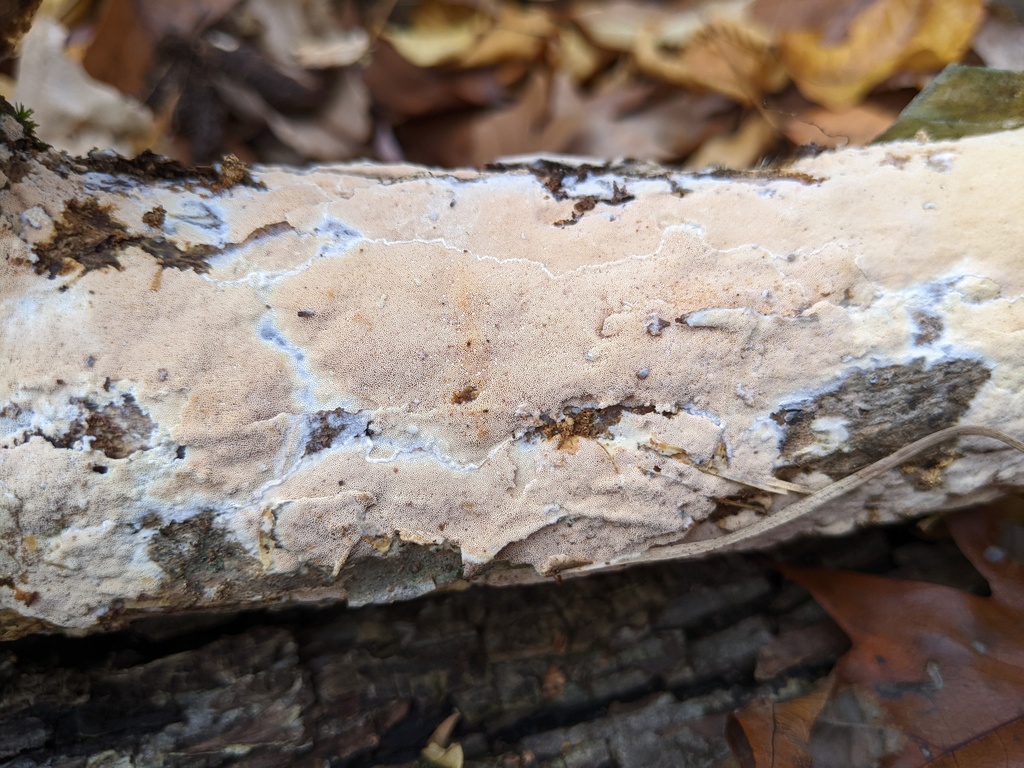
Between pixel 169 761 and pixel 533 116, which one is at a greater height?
pixel 533 116

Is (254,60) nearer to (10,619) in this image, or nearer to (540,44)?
(540,44)

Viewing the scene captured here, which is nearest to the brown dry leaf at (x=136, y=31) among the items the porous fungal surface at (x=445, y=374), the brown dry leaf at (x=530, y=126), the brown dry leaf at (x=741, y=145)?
the brown dry leaf at (x=530, y=126)

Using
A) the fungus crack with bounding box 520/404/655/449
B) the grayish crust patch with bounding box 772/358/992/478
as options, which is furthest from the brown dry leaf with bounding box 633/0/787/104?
the fungus crack with bounding box 520/404/655/449

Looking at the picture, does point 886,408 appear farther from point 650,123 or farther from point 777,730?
point 650,123

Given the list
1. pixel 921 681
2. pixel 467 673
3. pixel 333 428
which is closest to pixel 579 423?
pixel 333 428

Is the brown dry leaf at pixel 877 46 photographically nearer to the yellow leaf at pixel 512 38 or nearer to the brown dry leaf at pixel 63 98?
the yellow leaf at pixel 512 38

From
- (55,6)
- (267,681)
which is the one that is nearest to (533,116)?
(55,6)
